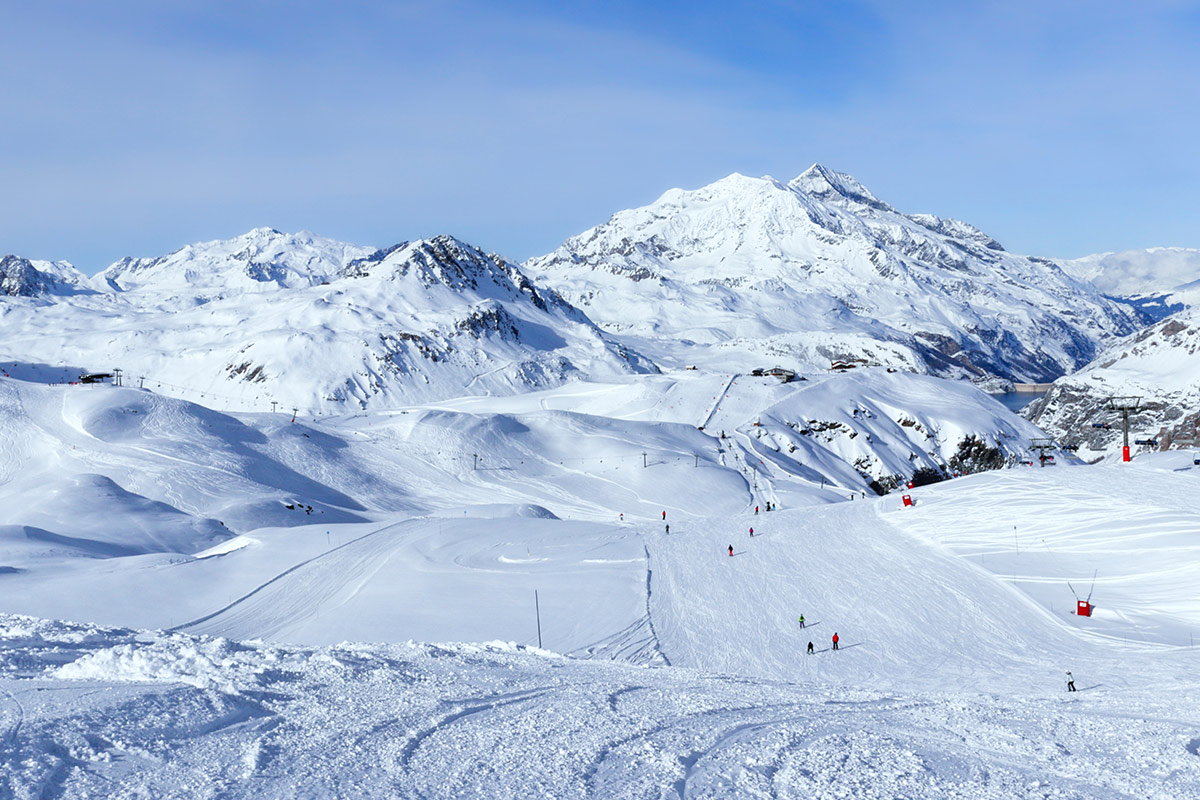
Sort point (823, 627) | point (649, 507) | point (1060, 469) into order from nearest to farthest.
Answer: point (823, 627) < point (1060, 469) < point (649, 507)

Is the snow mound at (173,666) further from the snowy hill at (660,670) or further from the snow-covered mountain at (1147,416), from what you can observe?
the snow-covered mountain at (1147,416)

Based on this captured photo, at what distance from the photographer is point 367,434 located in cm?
9962

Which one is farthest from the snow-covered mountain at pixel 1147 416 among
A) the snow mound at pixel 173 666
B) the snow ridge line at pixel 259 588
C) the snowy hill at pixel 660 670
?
the snow mound at pixel 173 666

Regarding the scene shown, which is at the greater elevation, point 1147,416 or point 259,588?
point 1147,416

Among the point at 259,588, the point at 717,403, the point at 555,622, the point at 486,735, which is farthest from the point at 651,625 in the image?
the point at 717,403

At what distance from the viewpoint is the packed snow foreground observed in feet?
46.0

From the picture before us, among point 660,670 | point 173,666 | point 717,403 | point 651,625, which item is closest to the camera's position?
point 173,666

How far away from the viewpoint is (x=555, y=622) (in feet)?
115

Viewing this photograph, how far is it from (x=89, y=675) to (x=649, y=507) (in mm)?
64087

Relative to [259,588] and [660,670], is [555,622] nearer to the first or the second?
[660,670]

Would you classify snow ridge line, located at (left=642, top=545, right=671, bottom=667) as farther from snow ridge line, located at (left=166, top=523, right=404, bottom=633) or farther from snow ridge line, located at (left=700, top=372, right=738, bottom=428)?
snow ridge line, located at (left=700, top=372, right=738, bottom=428)

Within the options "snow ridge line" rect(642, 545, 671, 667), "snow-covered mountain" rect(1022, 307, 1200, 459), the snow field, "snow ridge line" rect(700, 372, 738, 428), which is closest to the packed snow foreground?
the snow field

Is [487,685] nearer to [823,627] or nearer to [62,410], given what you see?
[823,627]

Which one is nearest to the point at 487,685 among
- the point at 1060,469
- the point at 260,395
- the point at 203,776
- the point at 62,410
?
the point at 203,776
